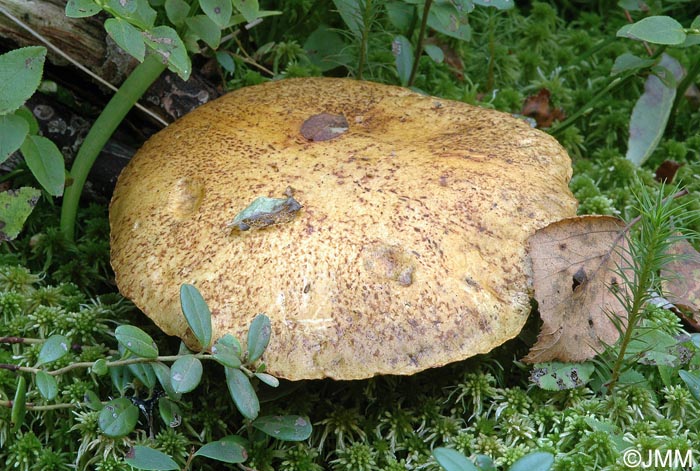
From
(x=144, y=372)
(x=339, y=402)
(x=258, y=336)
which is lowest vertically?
(x=339, y=402)

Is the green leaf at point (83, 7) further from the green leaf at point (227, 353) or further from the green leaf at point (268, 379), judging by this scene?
the green leaf at point (268, 379)

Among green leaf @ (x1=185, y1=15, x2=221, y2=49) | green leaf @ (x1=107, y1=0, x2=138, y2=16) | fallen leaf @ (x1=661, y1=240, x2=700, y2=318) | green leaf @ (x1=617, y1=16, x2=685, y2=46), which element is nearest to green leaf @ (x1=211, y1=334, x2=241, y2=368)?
green leaf @ (x1=107, y1=0, x2=138, y2=16)

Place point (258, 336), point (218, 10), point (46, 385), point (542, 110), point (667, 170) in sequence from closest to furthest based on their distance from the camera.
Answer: point (258, 336) < point (46, 385) < point (218, 10) < point (667, 170) < point (542, 110)

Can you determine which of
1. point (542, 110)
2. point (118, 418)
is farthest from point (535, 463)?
point (542, 110)

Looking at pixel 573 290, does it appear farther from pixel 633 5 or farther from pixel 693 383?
pixel 633 5

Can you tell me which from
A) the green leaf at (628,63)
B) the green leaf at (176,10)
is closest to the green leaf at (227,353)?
the green leaf at (176,10)

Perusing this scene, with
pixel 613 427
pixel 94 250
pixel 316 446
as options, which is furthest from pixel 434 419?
pixel 94 250
